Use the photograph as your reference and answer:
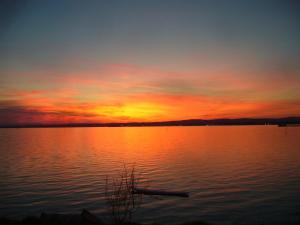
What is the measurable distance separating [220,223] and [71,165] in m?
35.7

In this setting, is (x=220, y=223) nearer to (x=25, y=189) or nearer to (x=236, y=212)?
(x=236, y=212)

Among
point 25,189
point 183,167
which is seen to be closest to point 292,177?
point 183,167

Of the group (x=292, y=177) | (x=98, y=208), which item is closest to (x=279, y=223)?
(x=98, y=208)

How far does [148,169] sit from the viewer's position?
46812mm

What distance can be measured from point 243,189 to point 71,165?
104 ft

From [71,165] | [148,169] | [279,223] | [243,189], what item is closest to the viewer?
[279,223]

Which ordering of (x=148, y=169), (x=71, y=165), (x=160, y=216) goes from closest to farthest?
1. (x=160, y=216)
2. (x=148, y=169)
3. (x=71, y=165)

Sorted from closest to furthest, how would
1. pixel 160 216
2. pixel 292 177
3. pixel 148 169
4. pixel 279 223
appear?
pixel 279 223, pixel 160 216, pixel 292 177, pixel 148 169

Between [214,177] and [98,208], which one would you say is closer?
[98,208]

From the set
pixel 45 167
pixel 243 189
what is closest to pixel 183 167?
pixel 243 189

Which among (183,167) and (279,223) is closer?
(279,223)

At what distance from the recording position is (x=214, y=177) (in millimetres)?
38531

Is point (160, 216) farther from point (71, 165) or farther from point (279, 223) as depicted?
point (71, 165)

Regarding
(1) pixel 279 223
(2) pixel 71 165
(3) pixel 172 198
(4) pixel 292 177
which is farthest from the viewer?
(2) pixel 71 165
